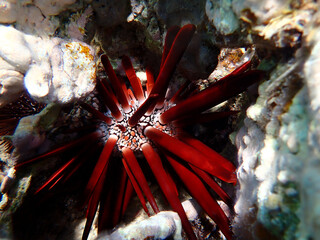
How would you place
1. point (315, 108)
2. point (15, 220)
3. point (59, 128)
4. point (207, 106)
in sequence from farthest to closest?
1. point (59, 128)
2. point (15, 220)
3. point (207, 106)
4. point (315, 108)

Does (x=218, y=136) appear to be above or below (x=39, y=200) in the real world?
below

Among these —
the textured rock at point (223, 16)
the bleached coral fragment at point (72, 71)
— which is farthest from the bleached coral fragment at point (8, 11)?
the textured rock at point (223, 16)

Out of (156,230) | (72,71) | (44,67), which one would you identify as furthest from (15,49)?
(156,230)

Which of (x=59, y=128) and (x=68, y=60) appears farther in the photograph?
(x=59, y=128)

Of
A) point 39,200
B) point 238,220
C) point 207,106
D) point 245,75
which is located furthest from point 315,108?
point 39,200

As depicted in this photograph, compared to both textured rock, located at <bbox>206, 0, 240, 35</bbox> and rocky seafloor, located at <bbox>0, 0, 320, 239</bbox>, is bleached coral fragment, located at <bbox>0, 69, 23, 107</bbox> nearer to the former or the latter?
rocky seafloor, located at <bbox>0, 0, 320, 239</bbox>

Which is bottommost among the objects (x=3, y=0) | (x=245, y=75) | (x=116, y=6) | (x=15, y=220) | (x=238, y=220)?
(x=238, y=220)

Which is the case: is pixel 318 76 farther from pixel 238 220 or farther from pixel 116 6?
pixel 116 6
